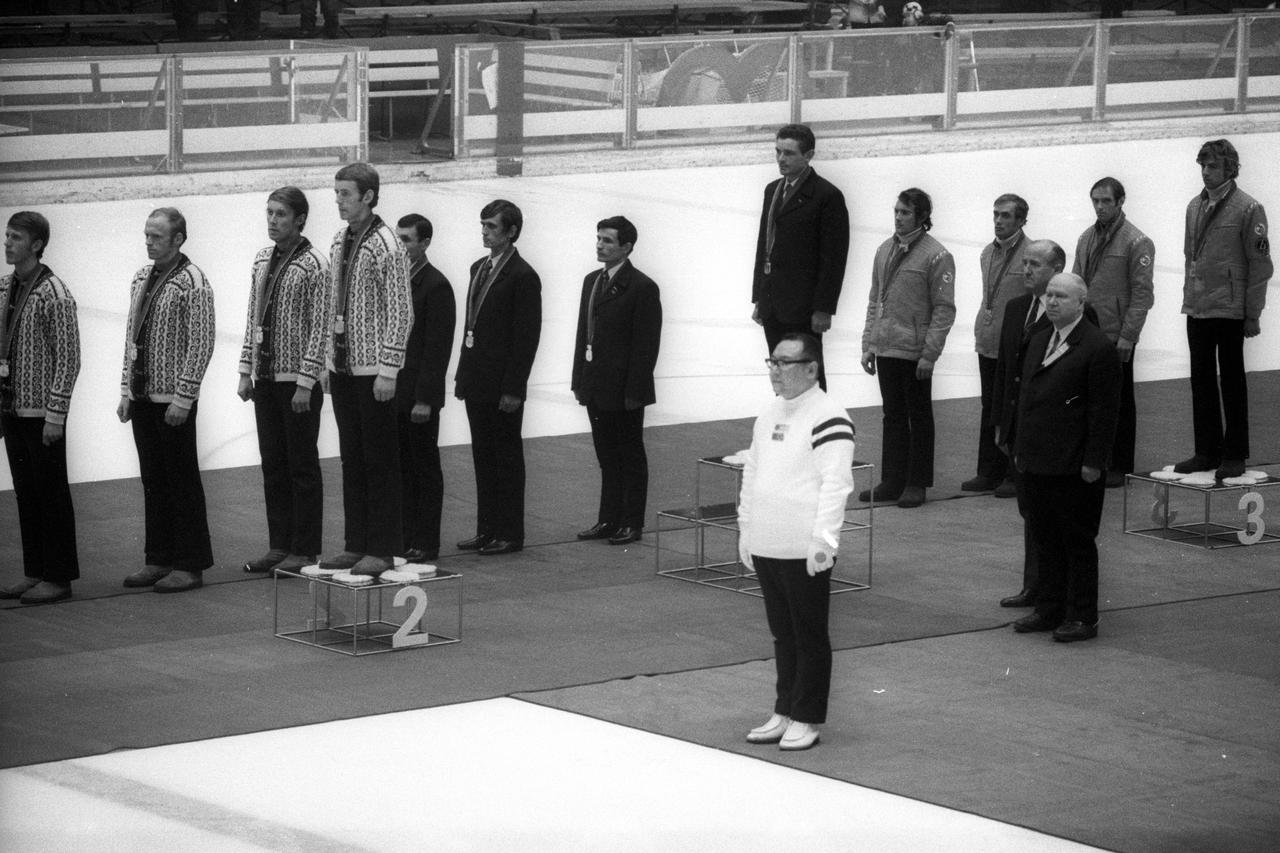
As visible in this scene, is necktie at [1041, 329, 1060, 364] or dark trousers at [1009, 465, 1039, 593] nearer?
necktie at [1041, 329, 1060, 364]

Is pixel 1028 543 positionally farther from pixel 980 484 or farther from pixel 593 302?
pixel 980 484

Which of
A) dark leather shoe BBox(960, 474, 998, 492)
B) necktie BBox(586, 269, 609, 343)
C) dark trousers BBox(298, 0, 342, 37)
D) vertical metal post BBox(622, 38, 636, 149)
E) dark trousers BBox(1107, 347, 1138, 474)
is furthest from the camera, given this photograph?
dark trousers BBox(298, 0, 342, 37)

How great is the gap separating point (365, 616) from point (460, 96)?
15.2 m

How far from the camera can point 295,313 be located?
34.2 ft

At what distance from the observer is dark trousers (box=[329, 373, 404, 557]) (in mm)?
9625

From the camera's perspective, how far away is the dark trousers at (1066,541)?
31.2 feet

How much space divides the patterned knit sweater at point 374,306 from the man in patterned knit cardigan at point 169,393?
0.89m

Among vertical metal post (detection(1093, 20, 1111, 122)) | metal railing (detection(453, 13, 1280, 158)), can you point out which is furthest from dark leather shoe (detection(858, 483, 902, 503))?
vertical metal post (detection(1093, 20, 1111, 122))

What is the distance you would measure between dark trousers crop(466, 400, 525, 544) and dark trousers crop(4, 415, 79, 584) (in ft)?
7.43

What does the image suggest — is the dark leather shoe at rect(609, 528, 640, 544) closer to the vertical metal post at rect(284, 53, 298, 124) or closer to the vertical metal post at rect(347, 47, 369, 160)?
the vertical metal post at rect(284, 53, 298, 124)

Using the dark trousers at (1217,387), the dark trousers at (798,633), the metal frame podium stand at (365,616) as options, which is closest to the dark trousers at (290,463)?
the metal frame podium stand at (365,616)

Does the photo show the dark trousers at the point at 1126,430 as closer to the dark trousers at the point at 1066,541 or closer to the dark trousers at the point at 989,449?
the dark trousers at the point at 989,449

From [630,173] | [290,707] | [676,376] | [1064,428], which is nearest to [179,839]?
[290,707]

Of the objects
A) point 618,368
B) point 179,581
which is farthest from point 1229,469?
point 179,581
